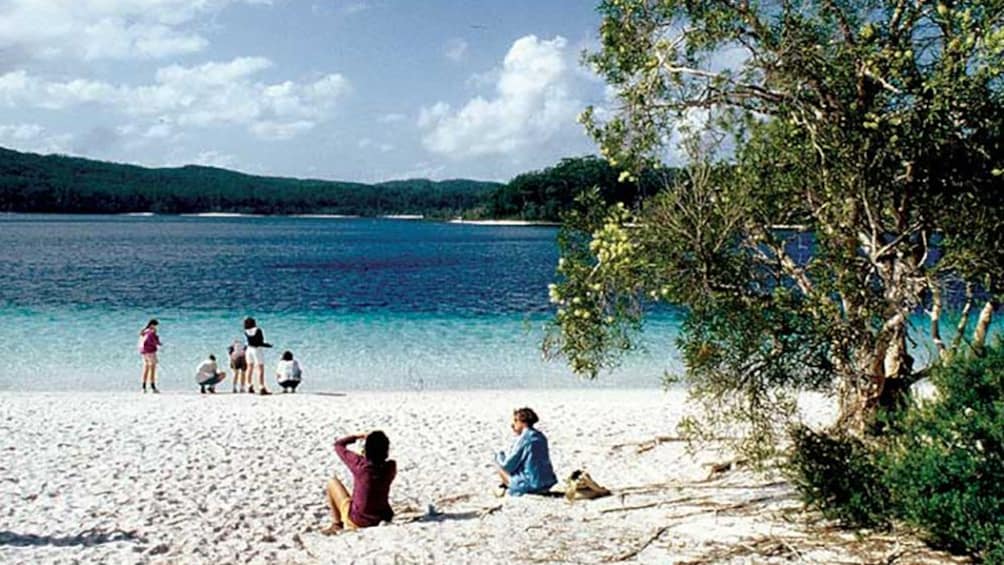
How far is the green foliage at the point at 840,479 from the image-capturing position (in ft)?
26.9

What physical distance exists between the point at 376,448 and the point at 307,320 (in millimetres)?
29593

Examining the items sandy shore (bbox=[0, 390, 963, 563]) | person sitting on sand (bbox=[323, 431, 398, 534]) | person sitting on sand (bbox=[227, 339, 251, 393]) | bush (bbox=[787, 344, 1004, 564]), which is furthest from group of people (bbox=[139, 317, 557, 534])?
person sitting on sand (bbox=[227, 339, 251, 393])

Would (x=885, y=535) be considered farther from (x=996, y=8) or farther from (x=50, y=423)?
(x=50, y=423)

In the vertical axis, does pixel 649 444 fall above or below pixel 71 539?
above

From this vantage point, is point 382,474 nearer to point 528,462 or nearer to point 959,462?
point 528,462

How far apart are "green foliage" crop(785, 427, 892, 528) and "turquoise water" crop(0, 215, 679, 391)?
43.1 ft

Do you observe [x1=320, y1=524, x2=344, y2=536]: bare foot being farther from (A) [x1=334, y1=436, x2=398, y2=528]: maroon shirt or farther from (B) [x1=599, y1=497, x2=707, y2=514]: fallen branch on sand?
(B) [x1=599, y1=497, x2=707, y2=514]: fallen branch on sand

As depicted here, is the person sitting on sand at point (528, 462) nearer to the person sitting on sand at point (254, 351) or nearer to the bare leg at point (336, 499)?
the bare leg at point (336, 499)

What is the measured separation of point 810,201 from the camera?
947 cm

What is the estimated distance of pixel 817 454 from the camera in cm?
870

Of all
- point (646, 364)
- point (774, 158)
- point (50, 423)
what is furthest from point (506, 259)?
point (774, 158)

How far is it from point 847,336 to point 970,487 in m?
1.82

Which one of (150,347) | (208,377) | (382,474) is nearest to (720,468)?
(382,474)

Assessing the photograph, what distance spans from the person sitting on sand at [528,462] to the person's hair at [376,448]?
6.09ft
